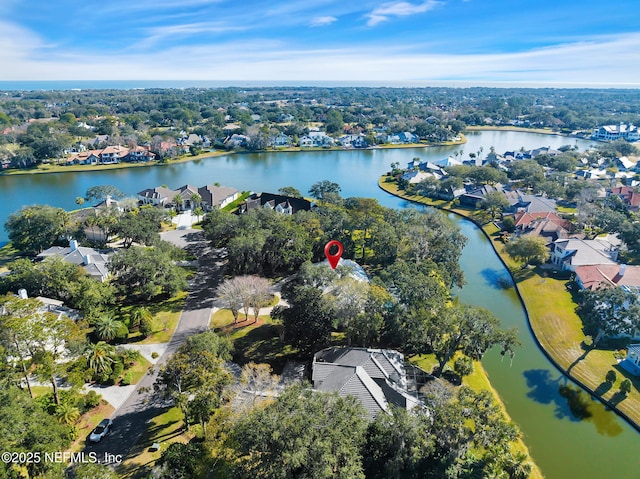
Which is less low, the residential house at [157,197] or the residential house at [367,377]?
the residential house at [157,197]

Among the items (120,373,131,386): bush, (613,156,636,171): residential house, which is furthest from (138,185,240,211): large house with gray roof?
(613,156,636,171): residential house

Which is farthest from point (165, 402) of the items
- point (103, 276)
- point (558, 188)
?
point (558, 188)

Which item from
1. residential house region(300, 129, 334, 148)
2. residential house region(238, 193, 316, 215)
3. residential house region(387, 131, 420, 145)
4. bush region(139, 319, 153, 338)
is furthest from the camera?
residential house region(387, 131, 420, 145)

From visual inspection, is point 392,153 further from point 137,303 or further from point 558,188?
point 137,303

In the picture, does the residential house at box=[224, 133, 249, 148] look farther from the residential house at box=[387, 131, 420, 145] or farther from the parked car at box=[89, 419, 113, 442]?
the parked car at box=[89, 419, 113, 442]

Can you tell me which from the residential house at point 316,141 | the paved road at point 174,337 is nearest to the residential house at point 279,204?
the paved road at point 174,337

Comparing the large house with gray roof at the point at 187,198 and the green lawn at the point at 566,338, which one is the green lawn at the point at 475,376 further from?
the large house with gray roof at the point at 187,198
